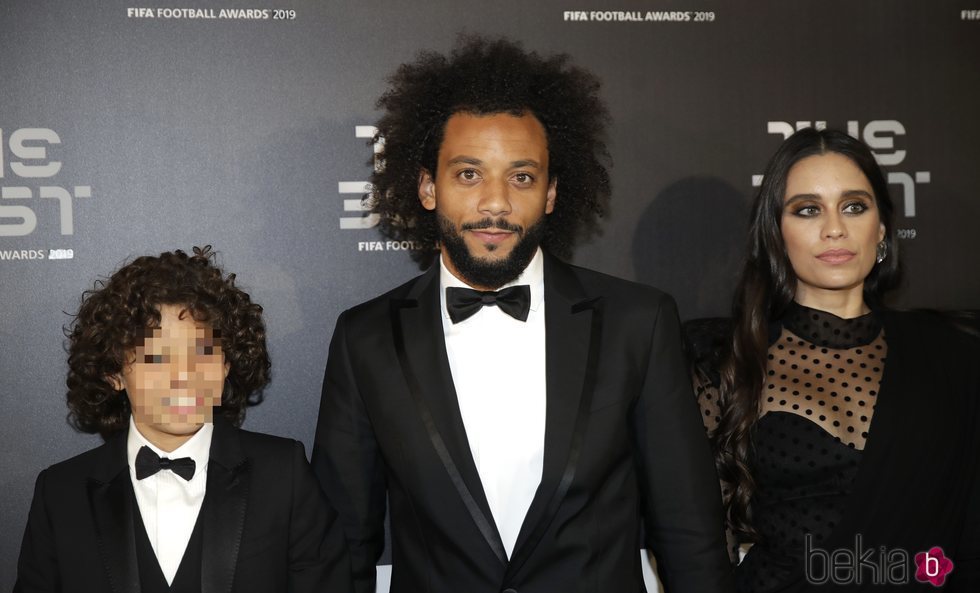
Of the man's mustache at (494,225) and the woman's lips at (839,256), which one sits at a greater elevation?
the man's mustache at (494,225)

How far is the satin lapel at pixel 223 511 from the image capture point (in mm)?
2133

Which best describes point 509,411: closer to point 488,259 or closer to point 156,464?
point 488,259

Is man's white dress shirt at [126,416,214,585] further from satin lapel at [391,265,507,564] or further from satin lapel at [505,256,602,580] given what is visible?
satin lapel at [505,256,602,580]

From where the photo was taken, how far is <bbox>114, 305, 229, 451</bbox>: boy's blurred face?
2184 mm

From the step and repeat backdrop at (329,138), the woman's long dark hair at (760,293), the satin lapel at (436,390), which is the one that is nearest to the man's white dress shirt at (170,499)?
the satin lapel at (436,390)

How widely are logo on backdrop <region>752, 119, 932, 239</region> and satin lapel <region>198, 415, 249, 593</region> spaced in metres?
2.20

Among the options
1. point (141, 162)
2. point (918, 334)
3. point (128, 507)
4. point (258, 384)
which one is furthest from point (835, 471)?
point (141, 162)

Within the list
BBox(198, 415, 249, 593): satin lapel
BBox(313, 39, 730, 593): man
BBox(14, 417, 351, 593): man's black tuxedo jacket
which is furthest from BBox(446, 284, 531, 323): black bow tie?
BBox(198, 415, 249, 593): satin lapel

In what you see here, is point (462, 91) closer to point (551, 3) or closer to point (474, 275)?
point (474, 275)

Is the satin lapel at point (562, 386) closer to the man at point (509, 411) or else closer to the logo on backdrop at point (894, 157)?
the man at point (509, 411)

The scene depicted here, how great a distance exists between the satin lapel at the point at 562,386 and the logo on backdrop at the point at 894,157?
1.39 meters

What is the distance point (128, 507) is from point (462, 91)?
1.32 meters

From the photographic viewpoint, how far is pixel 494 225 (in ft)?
7.41

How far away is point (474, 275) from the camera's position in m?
2.34
